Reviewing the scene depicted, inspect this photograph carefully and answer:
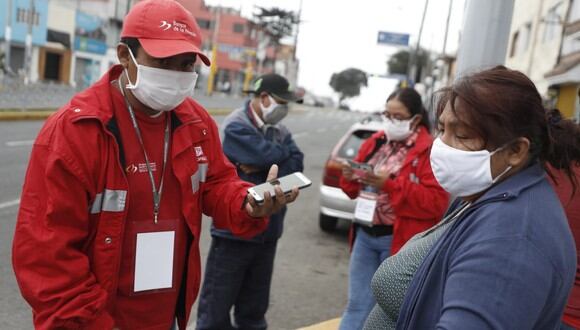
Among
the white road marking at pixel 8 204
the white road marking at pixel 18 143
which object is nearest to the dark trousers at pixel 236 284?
the white road marking at pixel 8 204

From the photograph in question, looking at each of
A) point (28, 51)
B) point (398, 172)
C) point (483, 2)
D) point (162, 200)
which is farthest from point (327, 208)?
point (28, 51)

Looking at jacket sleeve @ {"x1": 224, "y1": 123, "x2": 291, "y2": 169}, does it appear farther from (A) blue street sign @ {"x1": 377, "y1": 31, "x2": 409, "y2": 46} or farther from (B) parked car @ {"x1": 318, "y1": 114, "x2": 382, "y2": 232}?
(A) blue street sign @ {"x1": 377, "y1": 31, "x2": 409, "y2": 46}

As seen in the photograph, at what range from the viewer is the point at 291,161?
401 cm

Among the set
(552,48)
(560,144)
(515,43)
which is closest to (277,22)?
(515,43)

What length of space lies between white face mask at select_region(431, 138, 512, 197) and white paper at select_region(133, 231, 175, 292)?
1.09 m

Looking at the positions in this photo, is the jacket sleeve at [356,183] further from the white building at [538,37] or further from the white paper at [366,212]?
the white building at [538,37]

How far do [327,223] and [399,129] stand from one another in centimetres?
437

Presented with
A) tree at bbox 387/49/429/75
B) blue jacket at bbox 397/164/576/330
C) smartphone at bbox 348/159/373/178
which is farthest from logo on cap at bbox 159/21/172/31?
tree at bbox 387/49/429/75

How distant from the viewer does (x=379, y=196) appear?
3541 mm

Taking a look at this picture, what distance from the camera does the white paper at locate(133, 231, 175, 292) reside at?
2125mm

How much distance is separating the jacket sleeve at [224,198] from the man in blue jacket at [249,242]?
0.92 meters

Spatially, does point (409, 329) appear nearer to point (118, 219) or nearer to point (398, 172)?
point (118, 219)

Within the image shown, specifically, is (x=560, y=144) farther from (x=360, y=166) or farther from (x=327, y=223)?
(x=327, y=223)

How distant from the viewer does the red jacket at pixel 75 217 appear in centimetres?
185
